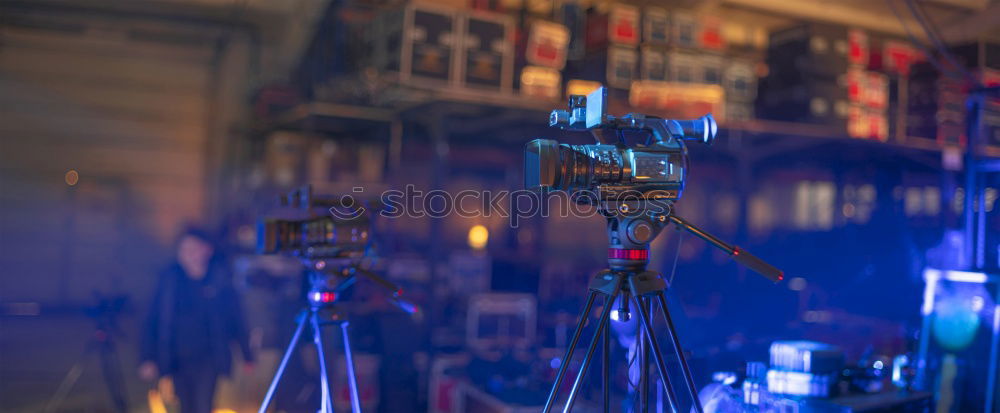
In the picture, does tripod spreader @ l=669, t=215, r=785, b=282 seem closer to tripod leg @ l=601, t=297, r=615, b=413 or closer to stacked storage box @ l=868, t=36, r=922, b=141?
tripod leg @ l=601, t=297, r=615, b=413

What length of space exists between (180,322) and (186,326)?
0.07 meters

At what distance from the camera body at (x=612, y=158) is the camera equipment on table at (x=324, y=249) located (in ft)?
2.38

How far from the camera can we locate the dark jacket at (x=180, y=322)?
140 inches

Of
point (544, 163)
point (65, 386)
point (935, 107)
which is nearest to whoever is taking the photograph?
point (544, 163)

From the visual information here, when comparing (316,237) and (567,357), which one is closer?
(567,357)

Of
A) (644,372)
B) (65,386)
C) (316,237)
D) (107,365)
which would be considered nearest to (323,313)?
(316,237)

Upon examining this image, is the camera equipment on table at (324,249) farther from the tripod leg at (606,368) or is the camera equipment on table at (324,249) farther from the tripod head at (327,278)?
the tripod leg at (606,368)

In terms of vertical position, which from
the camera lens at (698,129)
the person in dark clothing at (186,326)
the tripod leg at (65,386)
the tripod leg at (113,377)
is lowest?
the tripod leg at (65,386)

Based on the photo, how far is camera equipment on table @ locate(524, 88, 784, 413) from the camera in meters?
1.57

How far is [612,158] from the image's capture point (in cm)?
162

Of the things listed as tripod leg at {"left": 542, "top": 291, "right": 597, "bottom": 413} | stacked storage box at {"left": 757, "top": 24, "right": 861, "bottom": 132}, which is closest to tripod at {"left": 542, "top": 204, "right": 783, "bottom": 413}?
tripod leg at {"left": 542, "top": 291, "right": 597, "bottom": 413}

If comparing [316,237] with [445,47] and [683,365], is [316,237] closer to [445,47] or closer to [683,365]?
[683,365]

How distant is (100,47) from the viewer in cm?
A: 662

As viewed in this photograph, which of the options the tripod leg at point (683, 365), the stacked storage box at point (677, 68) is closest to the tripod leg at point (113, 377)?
the tripod leg at point (683, 365)
